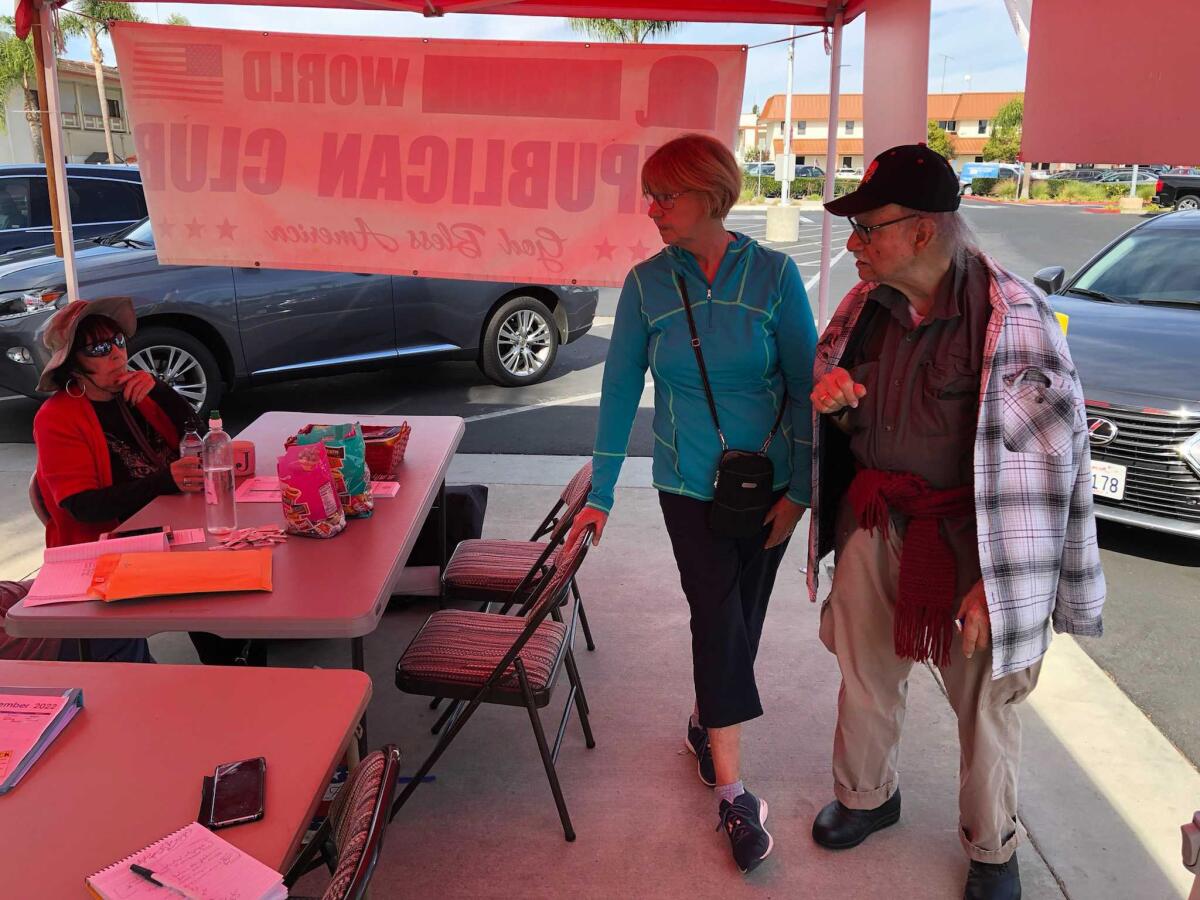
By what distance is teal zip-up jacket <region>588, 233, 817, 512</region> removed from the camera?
2.35m

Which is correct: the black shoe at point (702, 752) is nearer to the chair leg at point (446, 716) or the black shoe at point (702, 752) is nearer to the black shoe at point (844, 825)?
the black shoe at point (844, 825)

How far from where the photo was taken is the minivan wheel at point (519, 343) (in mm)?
7707

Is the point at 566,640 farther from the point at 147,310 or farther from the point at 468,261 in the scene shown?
the point at 147,310

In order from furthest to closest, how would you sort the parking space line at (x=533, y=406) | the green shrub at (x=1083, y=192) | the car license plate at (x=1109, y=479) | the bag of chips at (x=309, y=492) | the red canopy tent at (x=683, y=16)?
the green shrub at (x=1083, y=192) → the parking space line at (x=533, y=406) → the car license plate at (x=1109, y=479) → the red canopy tent at (x=683, y=16) → the bag of chips at (x=309, y=492)

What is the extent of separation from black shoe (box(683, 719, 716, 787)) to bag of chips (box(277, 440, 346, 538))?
127cm

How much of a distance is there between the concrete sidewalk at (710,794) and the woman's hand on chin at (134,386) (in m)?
1.13

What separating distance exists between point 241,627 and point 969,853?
6.21 feet

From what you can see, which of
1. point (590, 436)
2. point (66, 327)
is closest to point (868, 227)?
point (66, 327)

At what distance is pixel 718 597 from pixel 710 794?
28.9 inches

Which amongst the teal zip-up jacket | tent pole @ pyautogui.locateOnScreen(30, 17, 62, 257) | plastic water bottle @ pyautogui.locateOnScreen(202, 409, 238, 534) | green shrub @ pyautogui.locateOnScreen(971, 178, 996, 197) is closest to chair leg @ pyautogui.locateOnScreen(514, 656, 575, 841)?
the teal zip-up jacket

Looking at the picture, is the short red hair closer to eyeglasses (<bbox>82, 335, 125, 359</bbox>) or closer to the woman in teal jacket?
the woman in teal jacket

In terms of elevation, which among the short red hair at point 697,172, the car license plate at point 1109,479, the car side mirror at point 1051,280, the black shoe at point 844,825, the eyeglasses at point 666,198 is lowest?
the black shoe at point 844,825

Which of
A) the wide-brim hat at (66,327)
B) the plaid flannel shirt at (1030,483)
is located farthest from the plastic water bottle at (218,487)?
the plaid flannel shirt at (1030,483)

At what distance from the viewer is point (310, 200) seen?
422 centimetres
